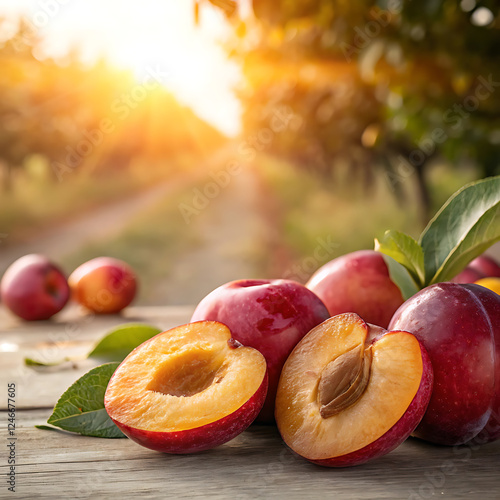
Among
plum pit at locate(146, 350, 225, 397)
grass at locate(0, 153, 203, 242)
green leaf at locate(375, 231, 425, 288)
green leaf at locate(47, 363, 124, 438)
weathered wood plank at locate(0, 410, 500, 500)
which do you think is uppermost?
grass at locate(0, 153, 203, 242)

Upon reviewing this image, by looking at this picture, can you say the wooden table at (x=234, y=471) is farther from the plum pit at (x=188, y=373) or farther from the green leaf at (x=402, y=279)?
the green leaf at (x=402, y=279)

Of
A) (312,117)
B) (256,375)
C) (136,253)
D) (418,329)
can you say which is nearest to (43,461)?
(256,375)

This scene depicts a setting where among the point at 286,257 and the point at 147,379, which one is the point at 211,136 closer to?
the point at 286,257

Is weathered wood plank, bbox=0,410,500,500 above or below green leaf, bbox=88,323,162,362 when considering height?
below

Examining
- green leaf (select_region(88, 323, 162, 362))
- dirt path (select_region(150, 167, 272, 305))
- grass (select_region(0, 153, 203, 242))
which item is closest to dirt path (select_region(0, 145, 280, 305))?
dirt path (select_region(150, 167, 272, 305))

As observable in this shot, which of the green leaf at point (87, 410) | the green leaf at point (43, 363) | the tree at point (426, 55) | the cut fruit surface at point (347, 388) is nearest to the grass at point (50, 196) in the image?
the tree at point (426, 55)

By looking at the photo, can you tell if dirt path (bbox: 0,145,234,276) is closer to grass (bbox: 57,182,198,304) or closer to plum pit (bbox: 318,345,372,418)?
grass (bbox: 57,182,198,304)
